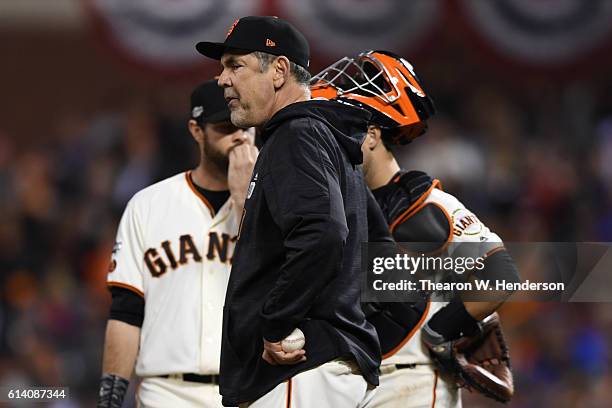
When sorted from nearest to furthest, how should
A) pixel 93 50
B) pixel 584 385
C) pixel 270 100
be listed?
1. pixel 270 100
2. pixel 584 385
3. pixel 93 50

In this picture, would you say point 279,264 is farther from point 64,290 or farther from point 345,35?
point 345,35

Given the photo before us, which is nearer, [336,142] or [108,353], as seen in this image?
[336,142]

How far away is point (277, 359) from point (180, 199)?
1.16 metres

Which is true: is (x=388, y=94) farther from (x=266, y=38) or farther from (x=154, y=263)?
(x=154, y=263)

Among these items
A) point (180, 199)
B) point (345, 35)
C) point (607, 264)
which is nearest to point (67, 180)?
point (345, 35)

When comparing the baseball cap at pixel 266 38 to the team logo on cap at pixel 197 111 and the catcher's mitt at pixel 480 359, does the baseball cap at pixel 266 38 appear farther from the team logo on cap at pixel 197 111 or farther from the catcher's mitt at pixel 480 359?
the catcher's mitt at pixel 480 359

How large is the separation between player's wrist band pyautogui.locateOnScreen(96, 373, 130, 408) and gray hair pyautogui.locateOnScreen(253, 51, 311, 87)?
1245 mm

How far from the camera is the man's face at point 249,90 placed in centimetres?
273

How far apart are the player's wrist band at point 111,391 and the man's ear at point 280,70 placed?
123cm

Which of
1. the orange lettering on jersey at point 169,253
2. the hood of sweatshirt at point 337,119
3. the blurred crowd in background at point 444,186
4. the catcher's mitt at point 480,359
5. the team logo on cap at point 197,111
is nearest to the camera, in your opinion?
the hood of sweatshirt at point 337,119

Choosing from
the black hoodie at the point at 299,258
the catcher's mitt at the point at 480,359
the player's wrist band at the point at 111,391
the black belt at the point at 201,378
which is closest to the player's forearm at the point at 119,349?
the player's wrist band at the point at 111,391

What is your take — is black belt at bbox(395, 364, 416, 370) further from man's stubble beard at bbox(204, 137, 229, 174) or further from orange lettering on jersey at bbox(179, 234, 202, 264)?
man's stubble beard at bbox(204, 137, 229, 174)

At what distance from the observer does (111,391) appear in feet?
11.0

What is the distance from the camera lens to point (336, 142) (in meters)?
2.67
